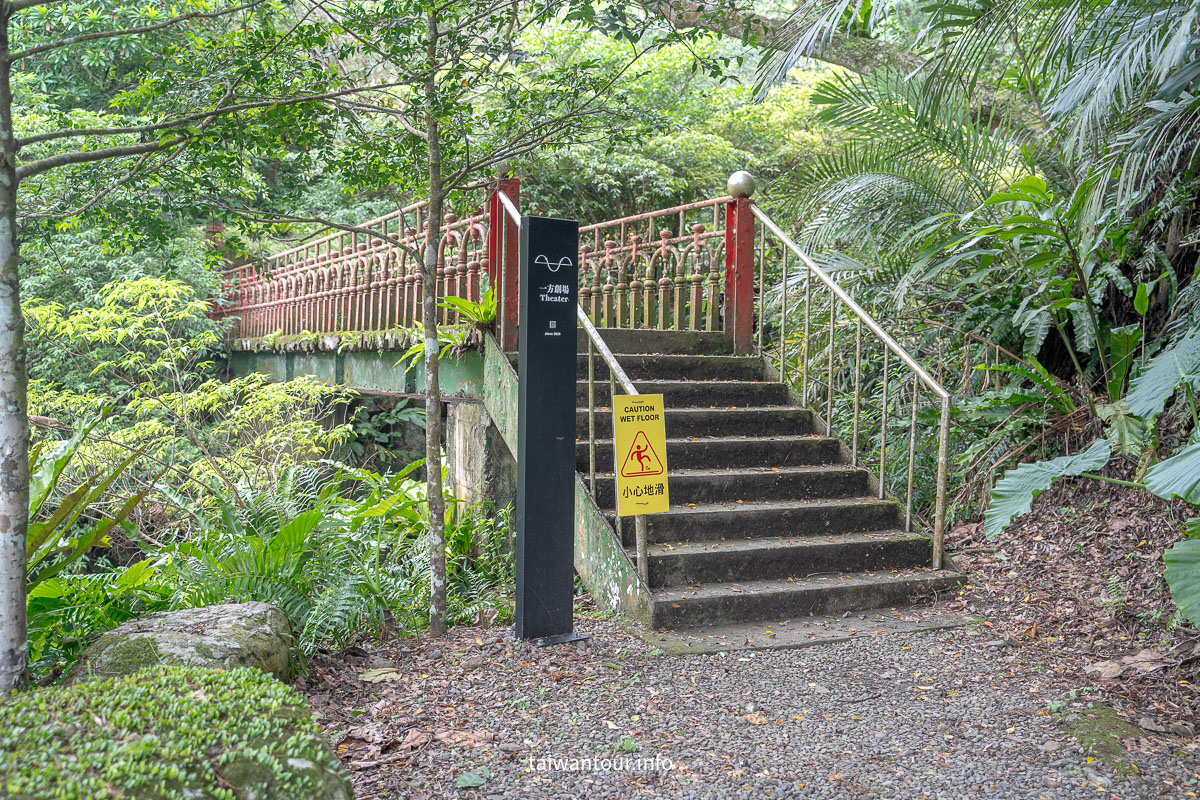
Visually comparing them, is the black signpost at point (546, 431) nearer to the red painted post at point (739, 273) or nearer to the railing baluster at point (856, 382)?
the railing baluster at point (856, 382)

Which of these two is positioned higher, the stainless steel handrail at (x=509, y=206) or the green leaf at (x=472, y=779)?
the stainless steel handrail at (x=509, y=206)

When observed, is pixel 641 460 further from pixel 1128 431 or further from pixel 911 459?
pixel 1128 431

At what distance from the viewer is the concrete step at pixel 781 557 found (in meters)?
4.18

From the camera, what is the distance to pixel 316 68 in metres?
3.59

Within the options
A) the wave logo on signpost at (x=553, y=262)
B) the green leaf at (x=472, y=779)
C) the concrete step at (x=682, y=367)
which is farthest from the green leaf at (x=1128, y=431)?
the green leaf at (x=472, y=779)

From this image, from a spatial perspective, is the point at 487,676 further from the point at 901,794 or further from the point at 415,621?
the point at 901,794

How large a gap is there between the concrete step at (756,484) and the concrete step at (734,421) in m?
0.37

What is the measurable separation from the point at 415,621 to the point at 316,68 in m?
2.56

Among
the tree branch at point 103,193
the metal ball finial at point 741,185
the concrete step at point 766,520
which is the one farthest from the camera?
the metal ball finial at point 741,185

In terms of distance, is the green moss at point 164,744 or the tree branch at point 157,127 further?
the tree branch at point 157,127

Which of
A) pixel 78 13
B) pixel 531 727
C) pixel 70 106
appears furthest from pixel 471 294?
pixel 70 106

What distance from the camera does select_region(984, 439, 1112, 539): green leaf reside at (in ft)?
10.6

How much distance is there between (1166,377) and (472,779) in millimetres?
3083

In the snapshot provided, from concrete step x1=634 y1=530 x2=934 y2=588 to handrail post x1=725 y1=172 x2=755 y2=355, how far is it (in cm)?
208
